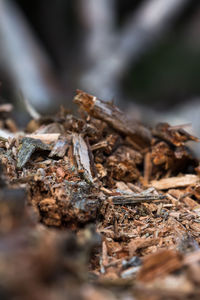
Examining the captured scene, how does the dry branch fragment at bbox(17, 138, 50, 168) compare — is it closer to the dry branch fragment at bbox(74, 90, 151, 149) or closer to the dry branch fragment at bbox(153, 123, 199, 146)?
the dry branch fragment at bbox(74, 90, 151, 149)

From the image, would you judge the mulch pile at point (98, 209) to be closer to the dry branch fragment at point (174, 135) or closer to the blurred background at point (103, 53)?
the dry branch fragment at point (174, 135)

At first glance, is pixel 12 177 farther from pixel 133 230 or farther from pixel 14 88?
pixel 14 88

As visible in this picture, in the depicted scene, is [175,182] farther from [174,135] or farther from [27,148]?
[27,148]

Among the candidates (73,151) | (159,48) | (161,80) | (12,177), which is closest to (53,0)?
(159,48)

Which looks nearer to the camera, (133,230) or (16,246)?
(16,246)

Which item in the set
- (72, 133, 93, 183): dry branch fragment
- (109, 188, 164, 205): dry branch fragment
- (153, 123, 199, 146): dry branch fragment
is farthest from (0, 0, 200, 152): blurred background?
(109, 188, 164, 205): dry branch fragment

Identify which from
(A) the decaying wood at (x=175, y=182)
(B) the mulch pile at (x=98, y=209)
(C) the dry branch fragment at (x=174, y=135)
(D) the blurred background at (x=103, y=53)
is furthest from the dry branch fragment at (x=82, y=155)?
(D) the blurred background at (x=103, y=53)

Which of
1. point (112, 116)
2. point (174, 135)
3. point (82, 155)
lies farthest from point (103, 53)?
point (82, 155)
